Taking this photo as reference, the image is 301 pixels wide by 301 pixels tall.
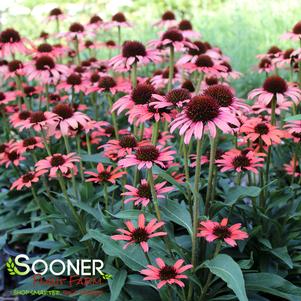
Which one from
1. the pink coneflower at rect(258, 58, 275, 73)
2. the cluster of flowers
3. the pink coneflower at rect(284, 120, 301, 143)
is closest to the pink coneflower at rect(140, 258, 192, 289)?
the cluster of flowers

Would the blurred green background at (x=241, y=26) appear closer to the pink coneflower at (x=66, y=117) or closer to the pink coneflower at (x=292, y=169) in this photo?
the pink coneflower at (x=292, y=169)

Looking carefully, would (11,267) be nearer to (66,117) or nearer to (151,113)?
(66,117)

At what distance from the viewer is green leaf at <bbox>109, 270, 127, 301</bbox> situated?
169 centimetres

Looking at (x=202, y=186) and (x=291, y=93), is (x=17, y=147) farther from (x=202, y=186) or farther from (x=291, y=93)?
(x=291, y=93)

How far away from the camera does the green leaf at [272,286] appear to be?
5.54 feet

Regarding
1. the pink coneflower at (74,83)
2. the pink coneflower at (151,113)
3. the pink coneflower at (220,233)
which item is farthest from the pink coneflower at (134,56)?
the pink coneflower at (220,233)

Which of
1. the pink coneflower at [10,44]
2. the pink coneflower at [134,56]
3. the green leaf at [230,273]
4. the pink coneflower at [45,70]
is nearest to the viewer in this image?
the green leaf at [230,273]

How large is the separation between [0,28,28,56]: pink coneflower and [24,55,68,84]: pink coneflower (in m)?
0.26

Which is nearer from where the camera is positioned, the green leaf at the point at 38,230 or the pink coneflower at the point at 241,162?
the pink coneflower at the point at 241,162

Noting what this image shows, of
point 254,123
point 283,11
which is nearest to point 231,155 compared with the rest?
point 254,123

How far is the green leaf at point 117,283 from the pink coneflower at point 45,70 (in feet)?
→ 4.14

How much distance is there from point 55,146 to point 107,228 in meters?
0.94

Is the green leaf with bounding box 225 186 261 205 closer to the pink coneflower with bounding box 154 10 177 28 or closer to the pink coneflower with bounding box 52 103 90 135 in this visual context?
the pink coneflower with bounding box 52 103 90 135

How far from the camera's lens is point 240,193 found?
6.06ft
